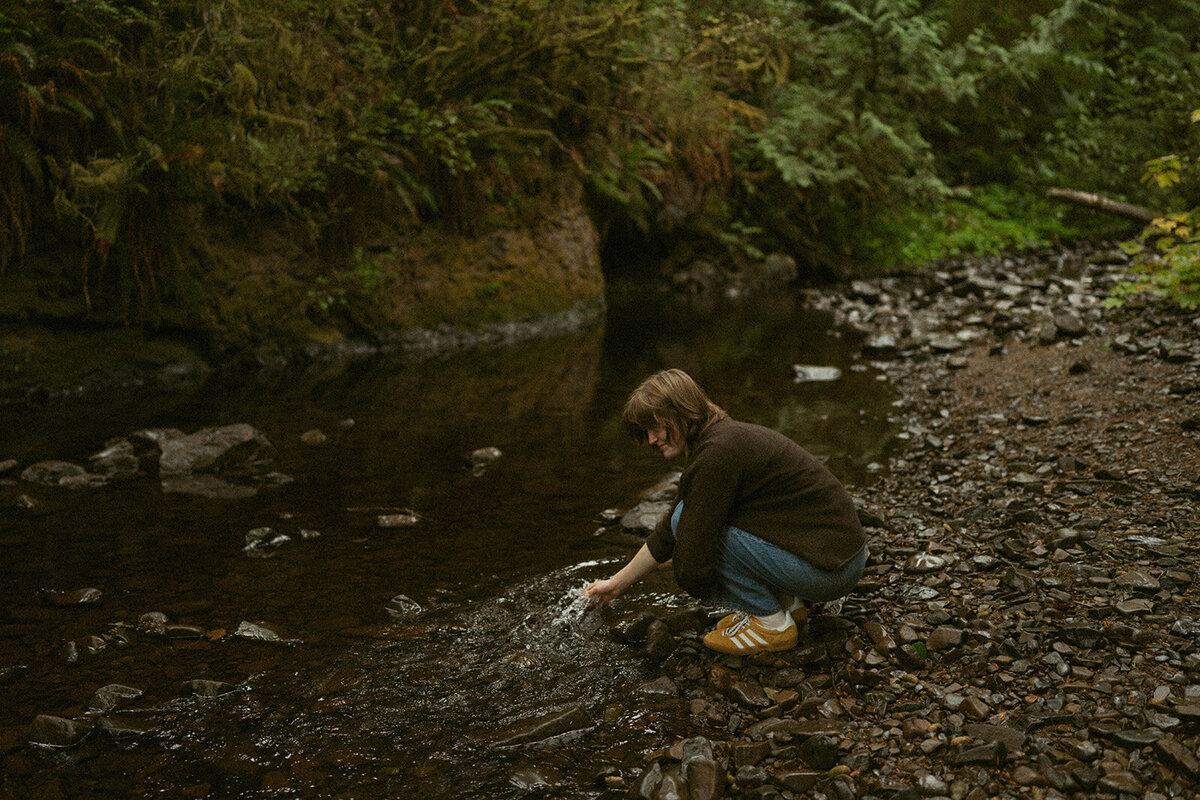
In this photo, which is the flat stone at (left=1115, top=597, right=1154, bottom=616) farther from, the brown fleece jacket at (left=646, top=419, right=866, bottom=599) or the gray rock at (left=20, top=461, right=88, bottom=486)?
the gray rock at (left=20, top=461, right=88, bottom=486)

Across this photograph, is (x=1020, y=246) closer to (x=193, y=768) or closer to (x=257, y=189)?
(x=257, y=189)

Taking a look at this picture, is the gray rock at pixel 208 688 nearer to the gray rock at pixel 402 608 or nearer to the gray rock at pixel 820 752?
the gray rock at pixel 402 608

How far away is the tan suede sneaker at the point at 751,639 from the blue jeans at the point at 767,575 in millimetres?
80

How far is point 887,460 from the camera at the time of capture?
22.7 ft

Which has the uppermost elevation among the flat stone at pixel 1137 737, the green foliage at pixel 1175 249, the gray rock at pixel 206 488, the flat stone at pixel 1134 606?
the green foliage at pixel 1175 249

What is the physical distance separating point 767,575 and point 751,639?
316 millimetres

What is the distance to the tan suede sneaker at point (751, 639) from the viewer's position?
4.03m

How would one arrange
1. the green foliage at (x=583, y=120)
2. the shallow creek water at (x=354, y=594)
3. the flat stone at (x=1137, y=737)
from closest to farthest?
the flat stone at (x=1137, y=737) < the shallow creek water at (x=354, y=594) < the green foliage at (x=583, y=120)

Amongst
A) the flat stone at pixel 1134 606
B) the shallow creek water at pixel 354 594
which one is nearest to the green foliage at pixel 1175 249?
the shallow creek water at pixel 354 594

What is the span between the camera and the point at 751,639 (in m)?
4.06

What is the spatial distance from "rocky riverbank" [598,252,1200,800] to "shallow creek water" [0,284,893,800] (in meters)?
0.39

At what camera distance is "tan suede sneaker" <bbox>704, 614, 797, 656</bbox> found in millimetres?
4031

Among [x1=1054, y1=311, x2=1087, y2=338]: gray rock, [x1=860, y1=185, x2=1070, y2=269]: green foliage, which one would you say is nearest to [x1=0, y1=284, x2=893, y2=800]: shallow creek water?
[x1=1054, y1=311, x2=1087, y2=338]: gray rock

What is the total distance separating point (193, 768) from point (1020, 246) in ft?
64.5
